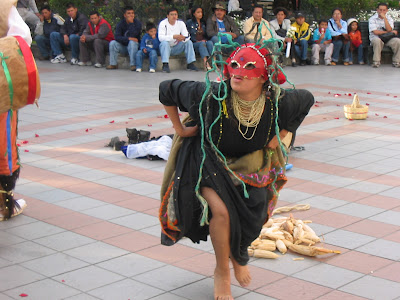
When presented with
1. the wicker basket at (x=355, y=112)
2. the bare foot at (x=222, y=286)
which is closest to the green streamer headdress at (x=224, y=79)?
the bare foot at (x=222, y=286)

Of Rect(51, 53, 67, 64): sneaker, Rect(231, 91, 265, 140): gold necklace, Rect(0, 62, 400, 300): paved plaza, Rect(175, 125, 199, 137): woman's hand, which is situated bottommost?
Rect(0, 62, 400, 300): paved plaza

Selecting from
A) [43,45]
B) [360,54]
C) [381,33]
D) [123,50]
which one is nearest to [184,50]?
[123,50]

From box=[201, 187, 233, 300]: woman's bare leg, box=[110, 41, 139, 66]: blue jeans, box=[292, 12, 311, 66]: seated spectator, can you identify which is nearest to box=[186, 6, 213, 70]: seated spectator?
box=[110, 41, 139, 66]: blue jeans

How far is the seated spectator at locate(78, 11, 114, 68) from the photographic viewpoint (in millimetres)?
15125

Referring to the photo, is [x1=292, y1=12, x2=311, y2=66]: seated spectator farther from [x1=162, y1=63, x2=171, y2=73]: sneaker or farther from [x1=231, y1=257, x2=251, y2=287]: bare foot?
[x1=231, y1=257, x2=251, y2=287]: bare foot

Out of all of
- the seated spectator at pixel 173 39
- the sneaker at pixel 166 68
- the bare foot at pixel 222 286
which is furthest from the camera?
the sneaker at pixel 166 68

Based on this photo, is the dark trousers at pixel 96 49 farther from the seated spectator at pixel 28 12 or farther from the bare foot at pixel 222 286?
the bare foot at pixel 222 286

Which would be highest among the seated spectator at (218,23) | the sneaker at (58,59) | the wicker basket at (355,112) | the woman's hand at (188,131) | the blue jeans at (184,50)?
the seated spectator at (218,23)

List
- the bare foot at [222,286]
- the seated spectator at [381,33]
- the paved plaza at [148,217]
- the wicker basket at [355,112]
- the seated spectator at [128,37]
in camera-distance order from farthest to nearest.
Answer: the seated spectator at [381,33], the seated spectator at [128,37], the wicker basket at [355,112], the paved plaza at [148,217], the bare foot at [222,286]

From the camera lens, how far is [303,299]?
3.97 m

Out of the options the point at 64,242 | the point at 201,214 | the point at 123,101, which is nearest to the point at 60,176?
the point at 64,242

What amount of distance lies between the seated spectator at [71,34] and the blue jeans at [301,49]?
16.0ft

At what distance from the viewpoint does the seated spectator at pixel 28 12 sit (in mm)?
16828

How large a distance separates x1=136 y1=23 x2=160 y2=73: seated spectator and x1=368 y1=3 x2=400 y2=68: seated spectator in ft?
16.6
